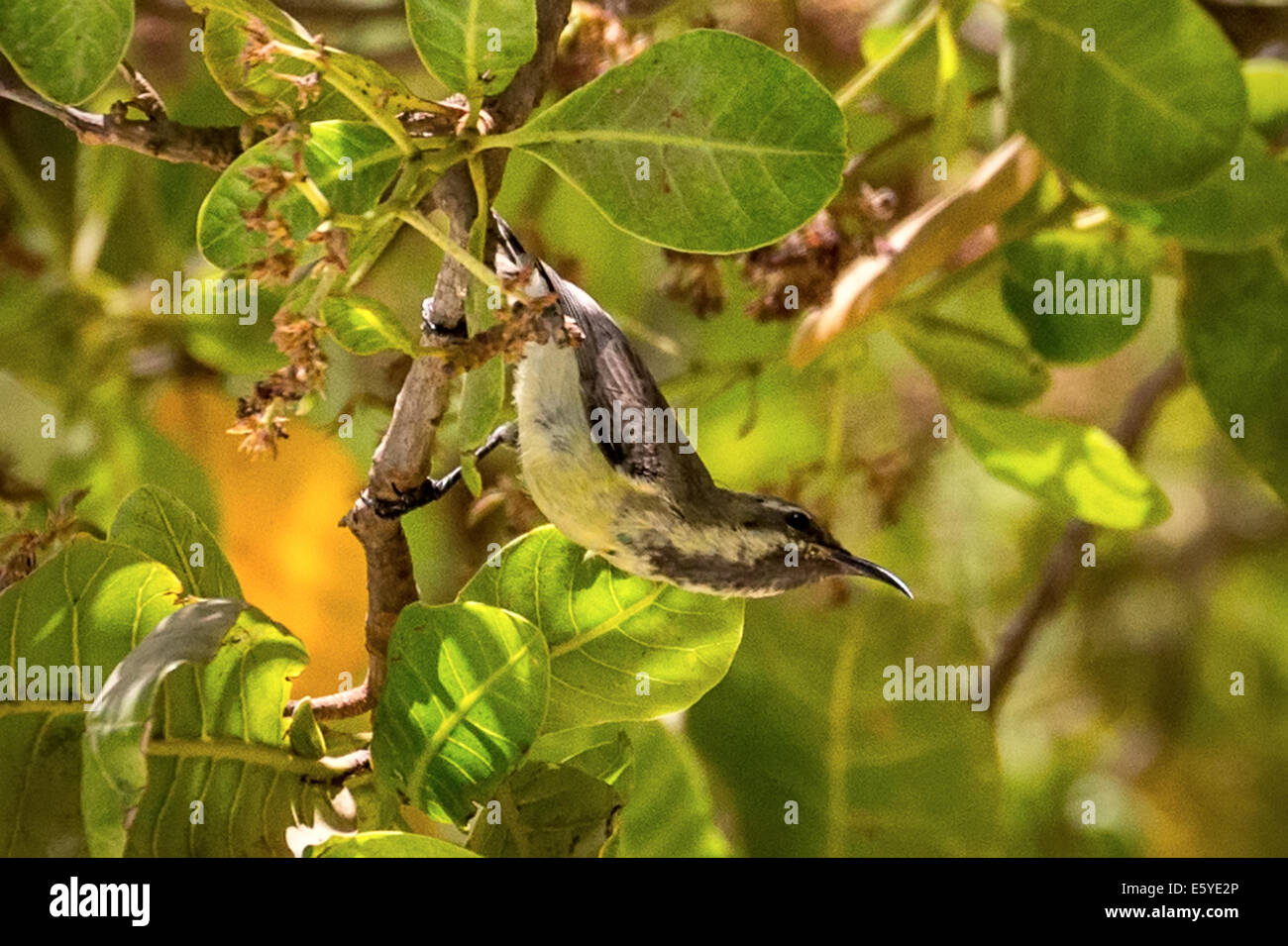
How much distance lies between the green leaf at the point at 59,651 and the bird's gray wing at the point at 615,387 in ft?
0.74

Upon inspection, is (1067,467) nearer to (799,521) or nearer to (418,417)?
(799,521)

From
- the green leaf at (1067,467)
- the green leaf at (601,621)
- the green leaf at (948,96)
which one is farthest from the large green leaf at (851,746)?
the green leaf at (948,96)

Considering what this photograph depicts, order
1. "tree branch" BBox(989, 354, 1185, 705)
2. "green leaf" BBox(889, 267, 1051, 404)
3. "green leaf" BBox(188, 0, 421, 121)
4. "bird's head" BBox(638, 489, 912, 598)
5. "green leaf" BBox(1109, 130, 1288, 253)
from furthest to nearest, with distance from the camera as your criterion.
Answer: "tree branch" BBox(989, 354, 1185, 705) < "green leaf" BBox(889, 267, 1051, 404) < "green leaf" BBox(1109, 130, 1288, 253) < "bird's head" BBox(638, 489, 912, 598) < "green leaf" BBox(188, 0, 421, 121)

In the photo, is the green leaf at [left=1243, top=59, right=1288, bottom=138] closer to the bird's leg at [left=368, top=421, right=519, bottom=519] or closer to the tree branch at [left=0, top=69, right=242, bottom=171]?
the bird's leg at [left=368, top=421, right=519, bottom=519]

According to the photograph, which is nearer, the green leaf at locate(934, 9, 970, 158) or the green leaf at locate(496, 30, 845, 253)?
the green leaf at locate(496, 30, 845, 253)

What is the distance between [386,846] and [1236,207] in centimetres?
66

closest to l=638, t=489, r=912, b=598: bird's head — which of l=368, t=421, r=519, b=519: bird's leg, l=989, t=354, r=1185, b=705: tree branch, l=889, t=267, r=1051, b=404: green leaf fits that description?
l=368, t=421, r=519, b=519: bird's leg

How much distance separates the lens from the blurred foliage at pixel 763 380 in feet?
2.39

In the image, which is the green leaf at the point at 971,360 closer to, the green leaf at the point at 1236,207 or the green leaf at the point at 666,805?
the green leaf at the point at 1236,207

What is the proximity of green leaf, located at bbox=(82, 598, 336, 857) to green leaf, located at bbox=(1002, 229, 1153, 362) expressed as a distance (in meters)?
0.63

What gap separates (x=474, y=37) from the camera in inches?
21.8

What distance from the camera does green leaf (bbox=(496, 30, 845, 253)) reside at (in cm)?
57
